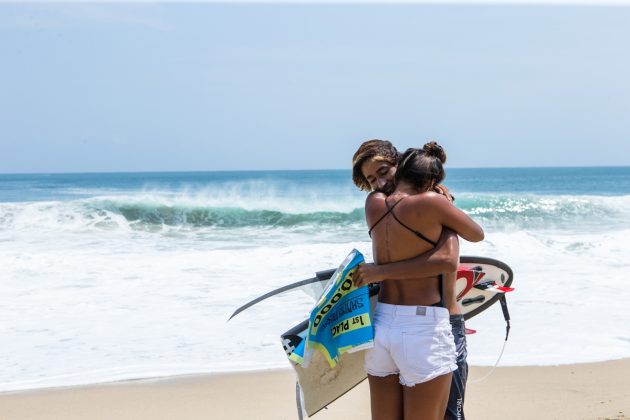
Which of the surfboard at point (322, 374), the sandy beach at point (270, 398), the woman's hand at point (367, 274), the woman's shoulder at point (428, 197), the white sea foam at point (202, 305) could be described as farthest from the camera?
the white sea foam at point (202, 305)

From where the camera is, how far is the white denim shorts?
244 centimetres

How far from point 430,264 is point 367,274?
225 millimetres

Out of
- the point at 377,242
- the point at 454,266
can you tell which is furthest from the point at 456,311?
the point at 377,242

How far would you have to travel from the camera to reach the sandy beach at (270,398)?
4.43 meters

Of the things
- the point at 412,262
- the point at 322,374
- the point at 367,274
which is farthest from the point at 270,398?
the point at 412,262

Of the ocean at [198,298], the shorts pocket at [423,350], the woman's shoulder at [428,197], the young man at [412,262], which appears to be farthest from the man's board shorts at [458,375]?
the ocean at [198,298]

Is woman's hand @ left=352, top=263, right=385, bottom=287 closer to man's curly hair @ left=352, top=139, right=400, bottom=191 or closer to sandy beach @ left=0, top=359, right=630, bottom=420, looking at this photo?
man's curly hair @ left=352, top=139, right=400, bottom=191

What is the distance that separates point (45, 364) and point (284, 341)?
333cm

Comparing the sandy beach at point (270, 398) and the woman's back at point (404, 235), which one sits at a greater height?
the woman's back at point (404, 235)

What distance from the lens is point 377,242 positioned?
254cm

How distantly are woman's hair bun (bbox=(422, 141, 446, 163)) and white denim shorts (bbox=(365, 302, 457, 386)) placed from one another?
1.66ft

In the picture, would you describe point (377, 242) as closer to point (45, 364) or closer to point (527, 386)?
point (527, 386)

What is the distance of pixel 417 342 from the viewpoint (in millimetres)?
2441

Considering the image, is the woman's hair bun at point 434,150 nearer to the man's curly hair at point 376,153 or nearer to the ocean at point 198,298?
the man's curly hair at point 376,153
